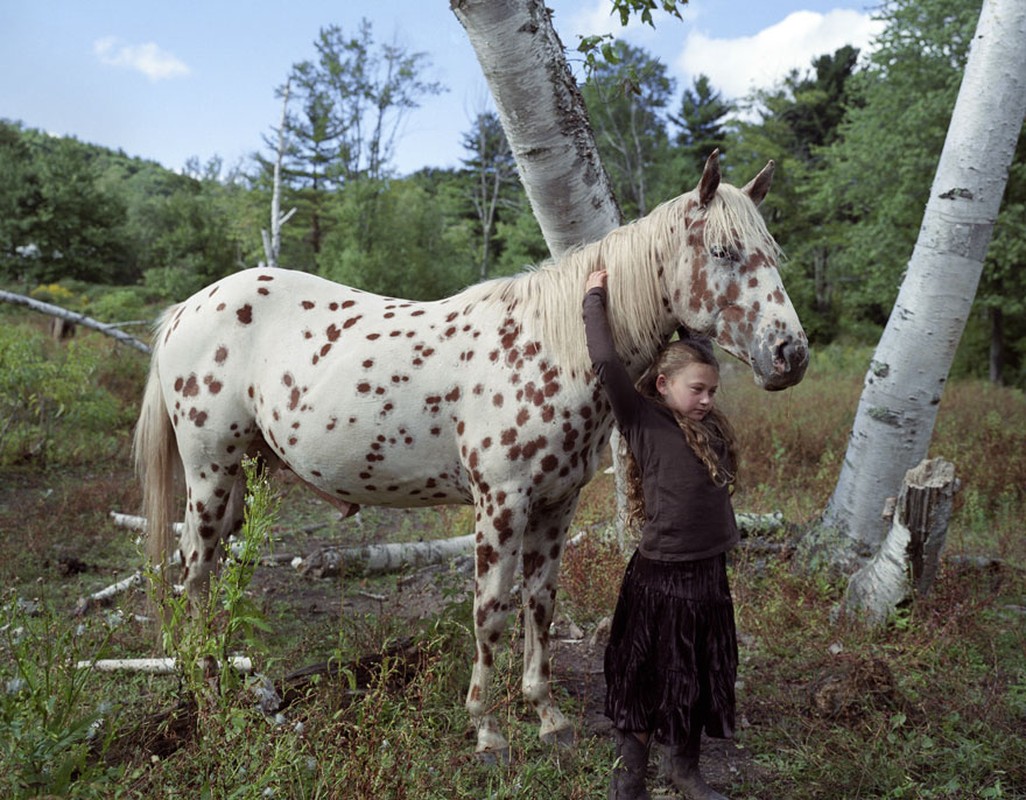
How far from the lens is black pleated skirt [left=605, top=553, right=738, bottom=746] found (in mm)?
2537

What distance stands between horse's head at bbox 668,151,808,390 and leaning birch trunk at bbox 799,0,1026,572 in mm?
2439

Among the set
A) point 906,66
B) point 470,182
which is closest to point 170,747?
point 906,66

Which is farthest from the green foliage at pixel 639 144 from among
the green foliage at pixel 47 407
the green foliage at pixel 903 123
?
the green foliage at pixel 47 407

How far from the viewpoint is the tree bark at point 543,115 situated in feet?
11.1

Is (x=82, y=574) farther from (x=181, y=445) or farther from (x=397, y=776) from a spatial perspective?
(x=397, y=776)

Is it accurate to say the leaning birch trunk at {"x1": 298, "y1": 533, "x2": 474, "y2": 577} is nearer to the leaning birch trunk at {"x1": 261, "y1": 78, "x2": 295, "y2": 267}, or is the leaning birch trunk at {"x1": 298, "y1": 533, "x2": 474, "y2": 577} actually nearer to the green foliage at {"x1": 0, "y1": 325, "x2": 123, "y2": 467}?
the green foliage at {"x1": 0, "y1": 325, "x2": 123, "y2": 467}

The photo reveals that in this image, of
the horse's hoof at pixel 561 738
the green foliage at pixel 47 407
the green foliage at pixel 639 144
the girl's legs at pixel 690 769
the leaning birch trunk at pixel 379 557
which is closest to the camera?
the girl's legs at pixel 690 769

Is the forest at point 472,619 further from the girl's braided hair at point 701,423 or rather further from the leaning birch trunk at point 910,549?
the girl's braided hair at point 701,423

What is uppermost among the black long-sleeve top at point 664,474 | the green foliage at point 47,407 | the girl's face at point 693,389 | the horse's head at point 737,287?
the horse's head at point 737,287

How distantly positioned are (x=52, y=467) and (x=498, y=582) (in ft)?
Answer: 22.5

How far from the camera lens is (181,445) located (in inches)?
133

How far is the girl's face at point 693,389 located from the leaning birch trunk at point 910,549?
205 centimetres

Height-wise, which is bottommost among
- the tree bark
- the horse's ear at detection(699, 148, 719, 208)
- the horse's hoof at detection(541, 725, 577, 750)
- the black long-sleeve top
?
the horse's hoof at detection(541, 725, 577, 750)

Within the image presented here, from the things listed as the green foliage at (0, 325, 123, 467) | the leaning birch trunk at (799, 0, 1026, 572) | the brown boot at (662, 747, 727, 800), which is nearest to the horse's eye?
the brown boot at (662, 747, 727, 800)
